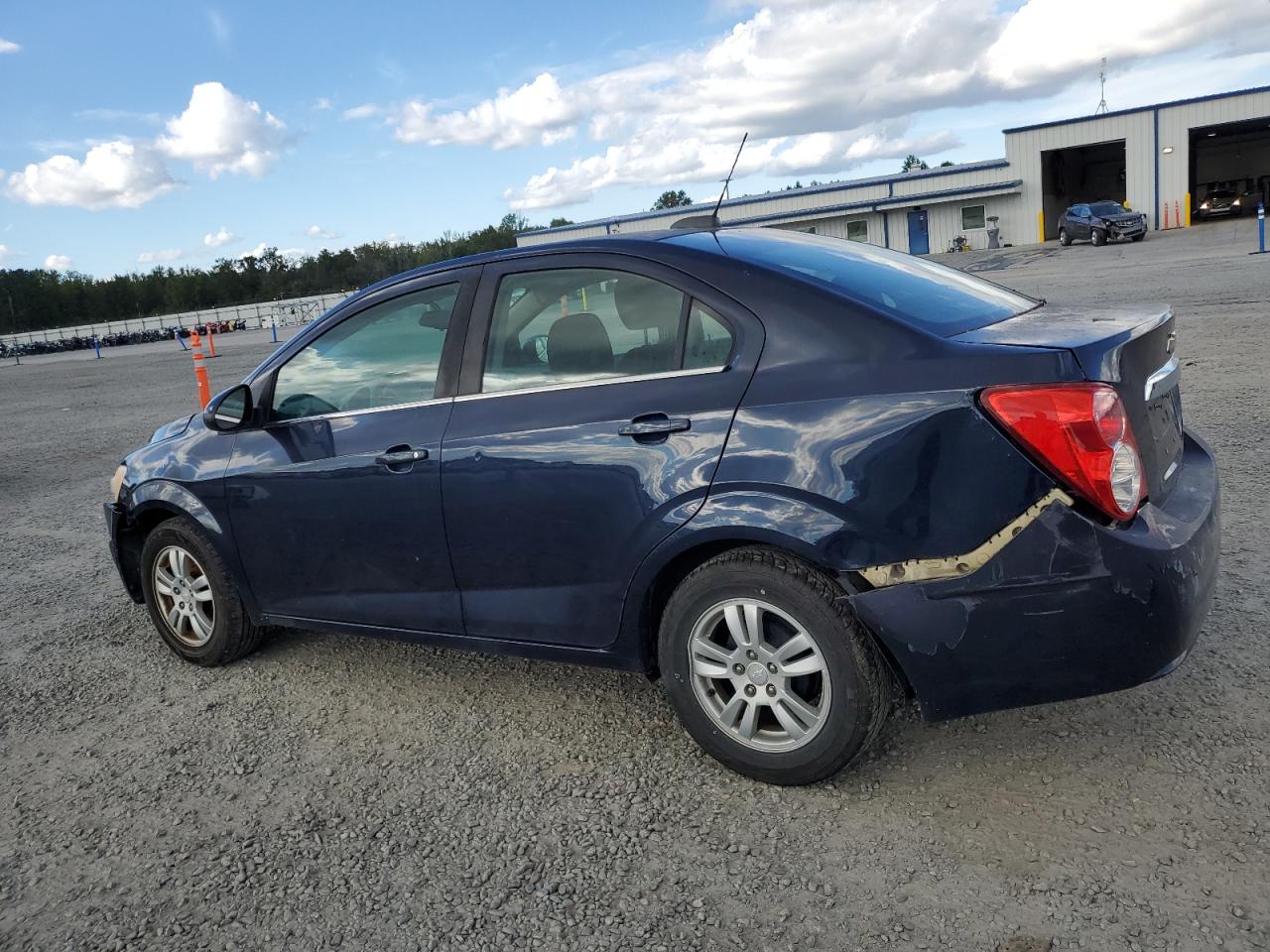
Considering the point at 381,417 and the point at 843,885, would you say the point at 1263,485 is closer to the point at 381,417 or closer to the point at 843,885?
the point at 843,885

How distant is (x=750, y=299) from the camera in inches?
120

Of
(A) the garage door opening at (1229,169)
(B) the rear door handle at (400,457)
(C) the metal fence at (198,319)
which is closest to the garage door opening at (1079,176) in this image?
(A) the garage door opening at (1229,169)

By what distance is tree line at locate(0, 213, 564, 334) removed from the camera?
9550 cm

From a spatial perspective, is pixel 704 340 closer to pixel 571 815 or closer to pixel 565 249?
pixel 565 249

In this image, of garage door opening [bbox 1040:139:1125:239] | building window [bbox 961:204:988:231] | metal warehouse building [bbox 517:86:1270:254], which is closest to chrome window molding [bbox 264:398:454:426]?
metal warehouse building [bbox 517:86:1270:254]

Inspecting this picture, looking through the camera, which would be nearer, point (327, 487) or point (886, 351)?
point (886, 351)

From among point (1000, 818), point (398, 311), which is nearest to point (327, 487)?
point (398, 311)

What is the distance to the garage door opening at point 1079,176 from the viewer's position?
47.8 m

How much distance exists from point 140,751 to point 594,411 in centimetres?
219

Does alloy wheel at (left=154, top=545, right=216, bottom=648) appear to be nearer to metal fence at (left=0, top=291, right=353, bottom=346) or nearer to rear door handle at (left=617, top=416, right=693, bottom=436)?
rear door handle at (left=617, top=416, right=693, bottom=436)

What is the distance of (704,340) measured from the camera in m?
3.09

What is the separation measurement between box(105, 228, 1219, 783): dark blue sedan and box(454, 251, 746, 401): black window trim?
1 centimetres

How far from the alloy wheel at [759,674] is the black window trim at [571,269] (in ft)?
2.49

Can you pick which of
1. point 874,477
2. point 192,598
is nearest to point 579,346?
point 874,477
